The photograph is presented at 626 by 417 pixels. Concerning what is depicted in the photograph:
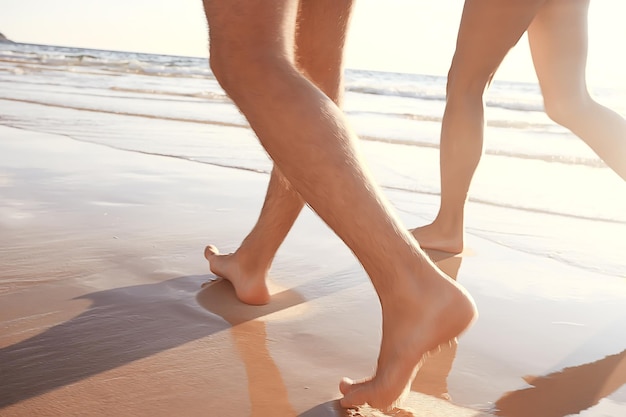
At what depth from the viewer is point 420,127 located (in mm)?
6344

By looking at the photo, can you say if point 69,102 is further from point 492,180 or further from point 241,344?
point 241,344

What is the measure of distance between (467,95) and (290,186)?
34.1 inches

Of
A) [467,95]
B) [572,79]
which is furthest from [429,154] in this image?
[467,95]

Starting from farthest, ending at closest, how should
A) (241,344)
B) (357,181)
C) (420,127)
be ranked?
(420,127), (241,344), (357,181)

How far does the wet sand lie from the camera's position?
1.18 meters

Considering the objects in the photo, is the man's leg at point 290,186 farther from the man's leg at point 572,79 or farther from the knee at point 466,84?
the man's leg at point 572,79

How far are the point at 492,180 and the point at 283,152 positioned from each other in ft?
9.10

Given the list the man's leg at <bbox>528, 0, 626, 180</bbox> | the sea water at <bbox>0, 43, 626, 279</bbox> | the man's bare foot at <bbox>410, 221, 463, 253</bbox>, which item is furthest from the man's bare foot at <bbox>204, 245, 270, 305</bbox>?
the man's leg at <bbox>528, 0, 626, 180</bbox>

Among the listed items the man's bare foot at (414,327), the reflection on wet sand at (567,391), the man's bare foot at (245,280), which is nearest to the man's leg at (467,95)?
the man's bare foot at (245,280)

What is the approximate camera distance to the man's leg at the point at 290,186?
153 cm

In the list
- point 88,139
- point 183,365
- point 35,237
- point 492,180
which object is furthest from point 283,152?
point 88,139

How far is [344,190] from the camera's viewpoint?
3.29 feet

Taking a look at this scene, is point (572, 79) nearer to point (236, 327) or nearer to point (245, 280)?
point (245, 280)

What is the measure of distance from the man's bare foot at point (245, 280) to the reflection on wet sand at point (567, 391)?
65 cm
